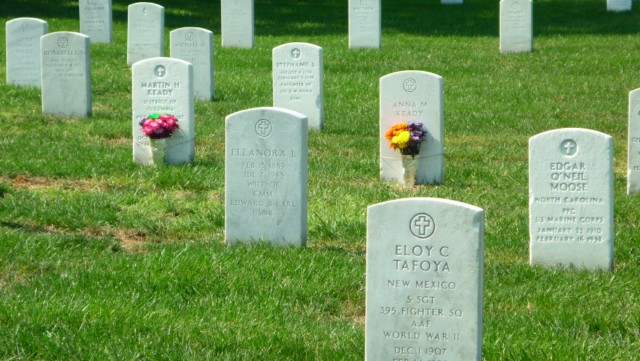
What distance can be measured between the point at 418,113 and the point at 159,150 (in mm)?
2447

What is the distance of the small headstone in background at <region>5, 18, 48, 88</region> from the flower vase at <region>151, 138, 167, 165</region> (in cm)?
504

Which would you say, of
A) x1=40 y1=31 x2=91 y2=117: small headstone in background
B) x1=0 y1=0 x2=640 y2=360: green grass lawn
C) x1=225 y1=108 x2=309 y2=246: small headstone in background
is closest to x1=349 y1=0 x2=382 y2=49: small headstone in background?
x1=0 y1=0 x2=640 y2=360: green grass lawn

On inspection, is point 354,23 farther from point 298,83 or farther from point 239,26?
point 298,83

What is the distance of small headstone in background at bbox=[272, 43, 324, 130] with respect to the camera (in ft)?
46.4

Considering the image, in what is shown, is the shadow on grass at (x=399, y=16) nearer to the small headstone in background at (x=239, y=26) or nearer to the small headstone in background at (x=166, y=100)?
the small headstone in background at (x=239, y=26)

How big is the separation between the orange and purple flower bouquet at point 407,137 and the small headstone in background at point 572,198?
2.67 m

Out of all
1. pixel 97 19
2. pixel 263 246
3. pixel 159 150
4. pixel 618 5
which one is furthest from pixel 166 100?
pixel 618 5

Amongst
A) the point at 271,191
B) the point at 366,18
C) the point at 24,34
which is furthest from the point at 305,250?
the point at 366,18

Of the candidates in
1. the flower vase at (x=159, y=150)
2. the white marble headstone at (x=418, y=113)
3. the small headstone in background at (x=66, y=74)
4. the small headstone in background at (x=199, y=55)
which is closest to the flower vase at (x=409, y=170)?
the white marble headstone at (x=418, y=113)

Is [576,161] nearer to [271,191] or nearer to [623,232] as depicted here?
[623,232]

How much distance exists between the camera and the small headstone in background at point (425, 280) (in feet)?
19.0

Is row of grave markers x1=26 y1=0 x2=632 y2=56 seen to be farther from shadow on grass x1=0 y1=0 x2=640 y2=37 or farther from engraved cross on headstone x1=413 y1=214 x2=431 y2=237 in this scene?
engraved cross on headstone x1=413 y1=214 x2=431 y2=237

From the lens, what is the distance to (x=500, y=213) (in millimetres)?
10070

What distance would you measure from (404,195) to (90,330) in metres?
4.62
